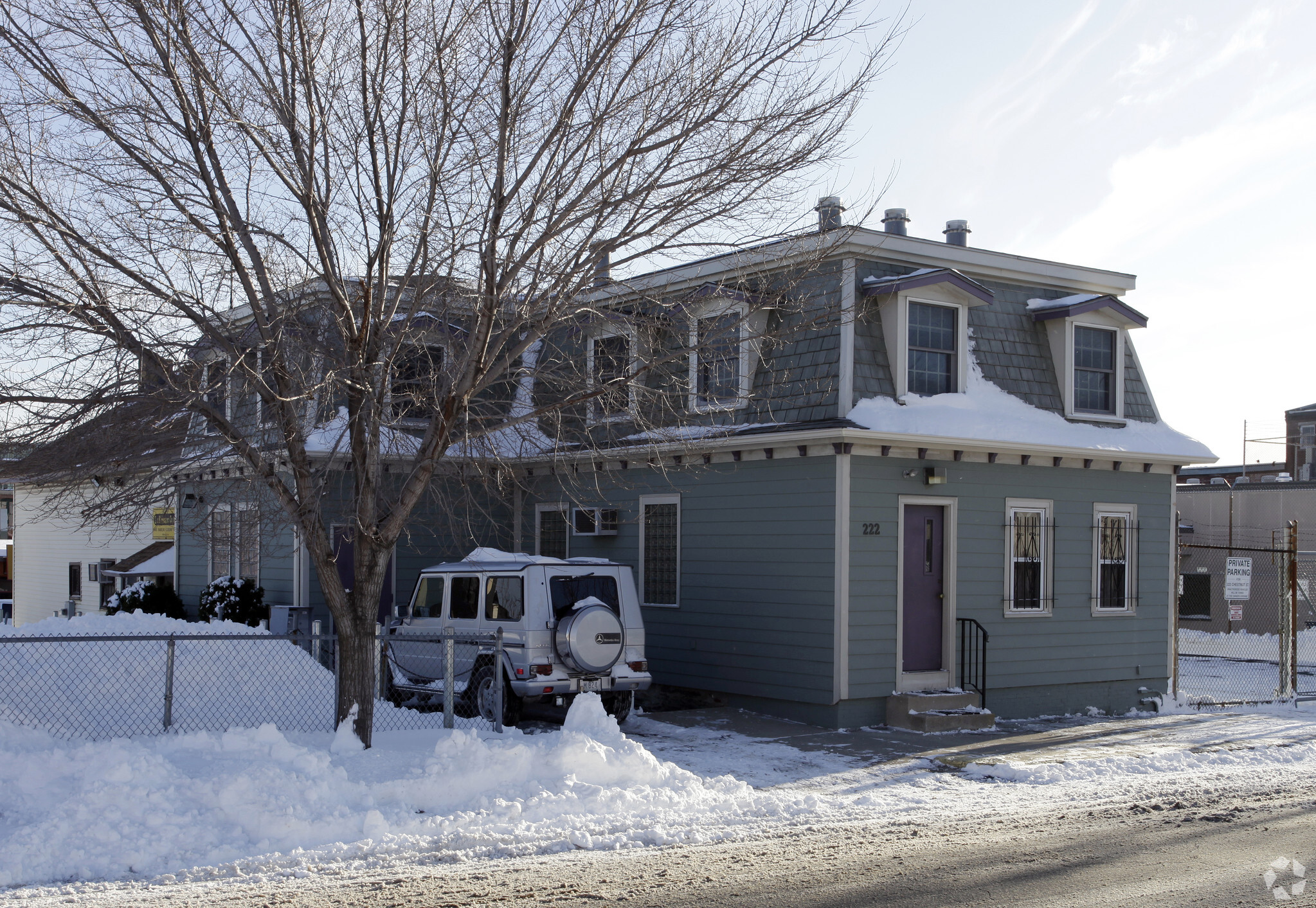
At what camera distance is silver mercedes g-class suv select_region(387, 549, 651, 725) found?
12805mm

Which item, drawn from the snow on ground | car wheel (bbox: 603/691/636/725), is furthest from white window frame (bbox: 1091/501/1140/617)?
car wheel (bbox: 603/691/636/725)

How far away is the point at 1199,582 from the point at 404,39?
2999cm

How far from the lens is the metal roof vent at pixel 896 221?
668 inches

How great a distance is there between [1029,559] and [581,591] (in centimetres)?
676

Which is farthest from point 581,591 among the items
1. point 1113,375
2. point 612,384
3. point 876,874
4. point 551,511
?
point 1113,375

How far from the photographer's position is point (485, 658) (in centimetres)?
1351

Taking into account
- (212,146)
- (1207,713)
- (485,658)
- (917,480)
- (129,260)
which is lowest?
(1207,713)

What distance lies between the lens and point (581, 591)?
13352 millimetres

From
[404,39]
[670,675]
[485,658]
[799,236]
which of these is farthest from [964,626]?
[404,39]

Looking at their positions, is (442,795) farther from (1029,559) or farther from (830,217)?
(1029,559)

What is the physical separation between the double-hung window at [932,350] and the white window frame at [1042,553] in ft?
6.33

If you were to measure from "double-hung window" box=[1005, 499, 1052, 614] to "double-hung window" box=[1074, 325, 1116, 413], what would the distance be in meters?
1.91

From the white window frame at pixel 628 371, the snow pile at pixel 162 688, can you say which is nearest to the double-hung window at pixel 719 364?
the white window frame at pixel 628 371

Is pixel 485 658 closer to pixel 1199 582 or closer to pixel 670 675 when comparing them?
pixel 670 675
